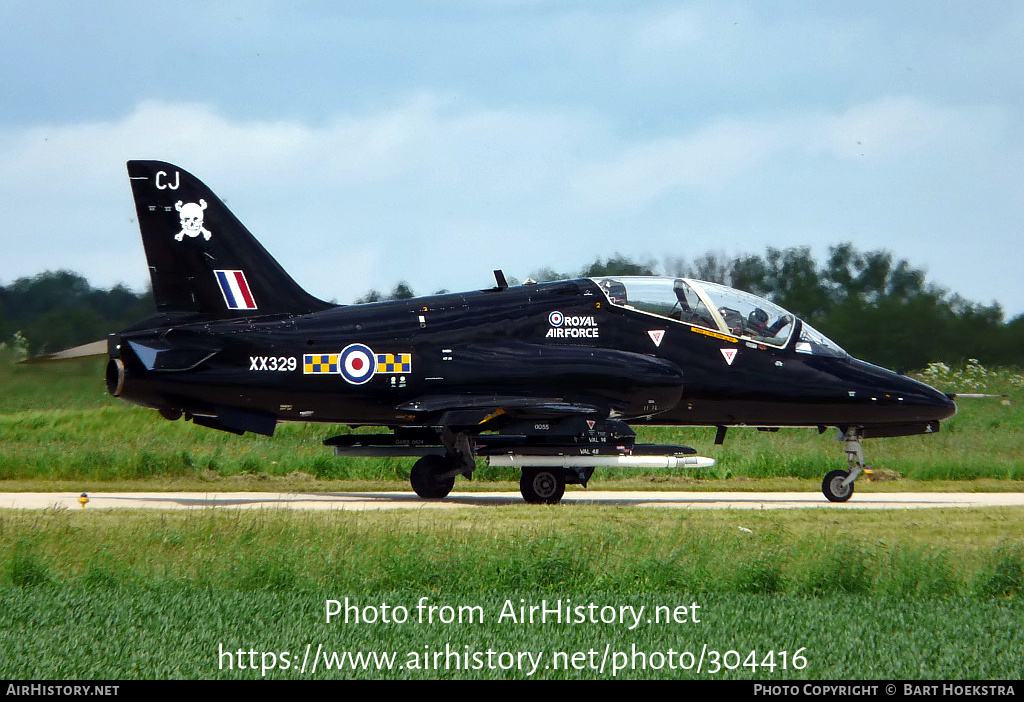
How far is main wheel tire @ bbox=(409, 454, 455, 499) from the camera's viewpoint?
1716 centimetres

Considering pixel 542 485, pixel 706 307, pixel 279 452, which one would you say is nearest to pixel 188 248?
pixel 542 485

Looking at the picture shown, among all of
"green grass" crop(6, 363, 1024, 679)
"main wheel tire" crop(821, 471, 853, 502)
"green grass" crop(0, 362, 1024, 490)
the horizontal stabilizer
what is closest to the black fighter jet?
"main wheel tire" crop(821, 471, 853, 502)

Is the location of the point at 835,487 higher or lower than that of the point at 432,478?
lower

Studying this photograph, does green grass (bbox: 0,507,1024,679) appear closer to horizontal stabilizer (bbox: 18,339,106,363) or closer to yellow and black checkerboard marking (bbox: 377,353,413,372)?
yellow and black checkerboard marking (bbox: 377,353,413,372)

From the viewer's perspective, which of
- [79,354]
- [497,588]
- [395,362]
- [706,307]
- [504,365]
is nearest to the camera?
[497,588]

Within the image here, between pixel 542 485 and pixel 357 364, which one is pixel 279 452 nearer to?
pixel 357 364

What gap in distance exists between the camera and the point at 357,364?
16.7 metres

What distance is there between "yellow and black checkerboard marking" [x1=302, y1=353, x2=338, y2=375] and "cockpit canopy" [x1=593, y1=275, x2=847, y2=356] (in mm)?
4241

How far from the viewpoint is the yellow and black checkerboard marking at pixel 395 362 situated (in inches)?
659

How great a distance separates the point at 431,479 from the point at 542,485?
1.72 meters

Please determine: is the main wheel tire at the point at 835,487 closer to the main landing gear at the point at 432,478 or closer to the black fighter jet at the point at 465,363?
the black fighter jet at the point at 465,363

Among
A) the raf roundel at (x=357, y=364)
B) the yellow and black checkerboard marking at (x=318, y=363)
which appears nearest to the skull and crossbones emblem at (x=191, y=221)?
the yellow and black checkerboard marking at (x=318, y=363)

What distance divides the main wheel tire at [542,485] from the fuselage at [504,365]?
1130mm
